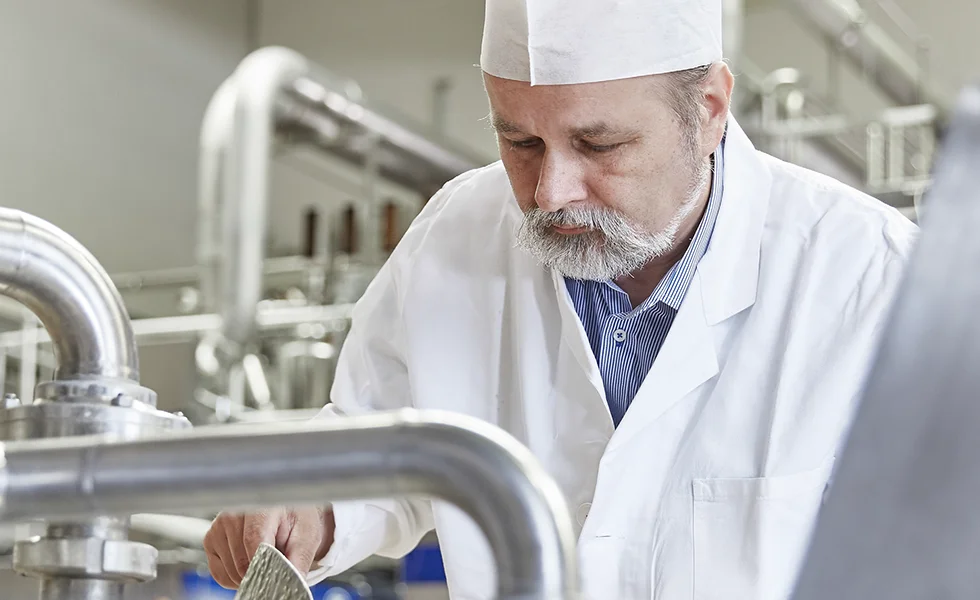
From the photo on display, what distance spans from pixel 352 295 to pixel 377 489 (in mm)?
3703

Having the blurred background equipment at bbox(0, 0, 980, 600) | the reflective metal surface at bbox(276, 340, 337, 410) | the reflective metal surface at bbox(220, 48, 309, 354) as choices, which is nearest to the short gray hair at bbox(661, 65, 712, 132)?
the blurred background equipment at bbox(0, 0, 980, 600)

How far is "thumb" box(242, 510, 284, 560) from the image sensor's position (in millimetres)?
890

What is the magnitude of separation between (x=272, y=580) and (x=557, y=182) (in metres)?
0.48

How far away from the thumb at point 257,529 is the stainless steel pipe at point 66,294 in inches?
9.2

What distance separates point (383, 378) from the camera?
121 centimetres

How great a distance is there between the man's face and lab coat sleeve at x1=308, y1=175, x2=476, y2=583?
8.0 inches

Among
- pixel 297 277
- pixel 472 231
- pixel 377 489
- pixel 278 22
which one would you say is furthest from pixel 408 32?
pixel 377 489

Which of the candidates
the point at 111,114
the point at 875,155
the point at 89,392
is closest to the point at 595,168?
the point at 89,392

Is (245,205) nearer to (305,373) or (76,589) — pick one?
(305,373)

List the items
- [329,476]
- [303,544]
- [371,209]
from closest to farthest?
[329,476], [303,544], [371,209]

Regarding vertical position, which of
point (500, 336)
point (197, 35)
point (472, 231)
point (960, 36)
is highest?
point (197, 35)

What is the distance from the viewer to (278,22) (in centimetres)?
638

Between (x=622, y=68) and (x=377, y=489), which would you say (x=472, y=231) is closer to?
(x=622, y=68)

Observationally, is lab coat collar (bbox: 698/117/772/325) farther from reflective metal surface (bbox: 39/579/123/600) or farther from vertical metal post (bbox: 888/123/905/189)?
vertical metal post (bbox: 888/123/905/189)
